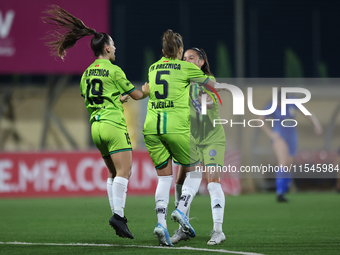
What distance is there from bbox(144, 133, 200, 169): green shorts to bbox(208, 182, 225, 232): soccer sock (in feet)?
→ 1.20

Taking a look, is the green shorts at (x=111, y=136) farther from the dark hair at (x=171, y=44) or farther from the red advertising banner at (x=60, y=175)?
the red advertising banner at (x=60, y=175)

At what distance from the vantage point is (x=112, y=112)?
18.8 feet

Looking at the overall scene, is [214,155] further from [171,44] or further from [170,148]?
[171,44]

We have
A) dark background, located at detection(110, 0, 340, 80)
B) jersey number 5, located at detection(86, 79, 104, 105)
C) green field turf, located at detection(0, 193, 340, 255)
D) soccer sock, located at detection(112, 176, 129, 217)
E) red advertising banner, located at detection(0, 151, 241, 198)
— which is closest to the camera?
green field turf, located at detection(0, 193, 340, 255)

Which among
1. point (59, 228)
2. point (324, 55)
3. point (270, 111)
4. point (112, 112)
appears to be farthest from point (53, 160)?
point (324, 55)

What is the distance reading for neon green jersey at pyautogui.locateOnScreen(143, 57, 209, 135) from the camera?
5406 millimetres

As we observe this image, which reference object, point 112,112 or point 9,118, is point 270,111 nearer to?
point 112,112

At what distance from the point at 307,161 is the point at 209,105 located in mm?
9743

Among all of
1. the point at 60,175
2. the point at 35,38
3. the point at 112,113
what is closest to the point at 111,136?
the point at 112,113

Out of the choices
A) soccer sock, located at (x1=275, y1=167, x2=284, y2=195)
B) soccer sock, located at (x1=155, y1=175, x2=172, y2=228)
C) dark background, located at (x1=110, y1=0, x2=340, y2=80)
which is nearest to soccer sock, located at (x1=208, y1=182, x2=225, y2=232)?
soccer sock, located at (x1=155, y1=175, x2=172, y2=228)

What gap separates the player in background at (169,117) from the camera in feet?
17.7

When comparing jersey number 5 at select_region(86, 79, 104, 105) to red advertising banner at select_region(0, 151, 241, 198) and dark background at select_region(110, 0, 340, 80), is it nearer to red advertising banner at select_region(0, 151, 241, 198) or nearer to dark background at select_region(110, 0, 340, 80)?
red advertising banner at select_region(0, 151, 241, 198)

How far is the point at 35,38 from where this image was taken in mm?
16109

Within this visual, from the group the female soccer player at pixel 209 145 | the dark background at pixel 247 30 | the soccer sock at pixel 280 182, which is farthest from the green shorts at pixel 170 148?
the dark background at pixel 247 30
